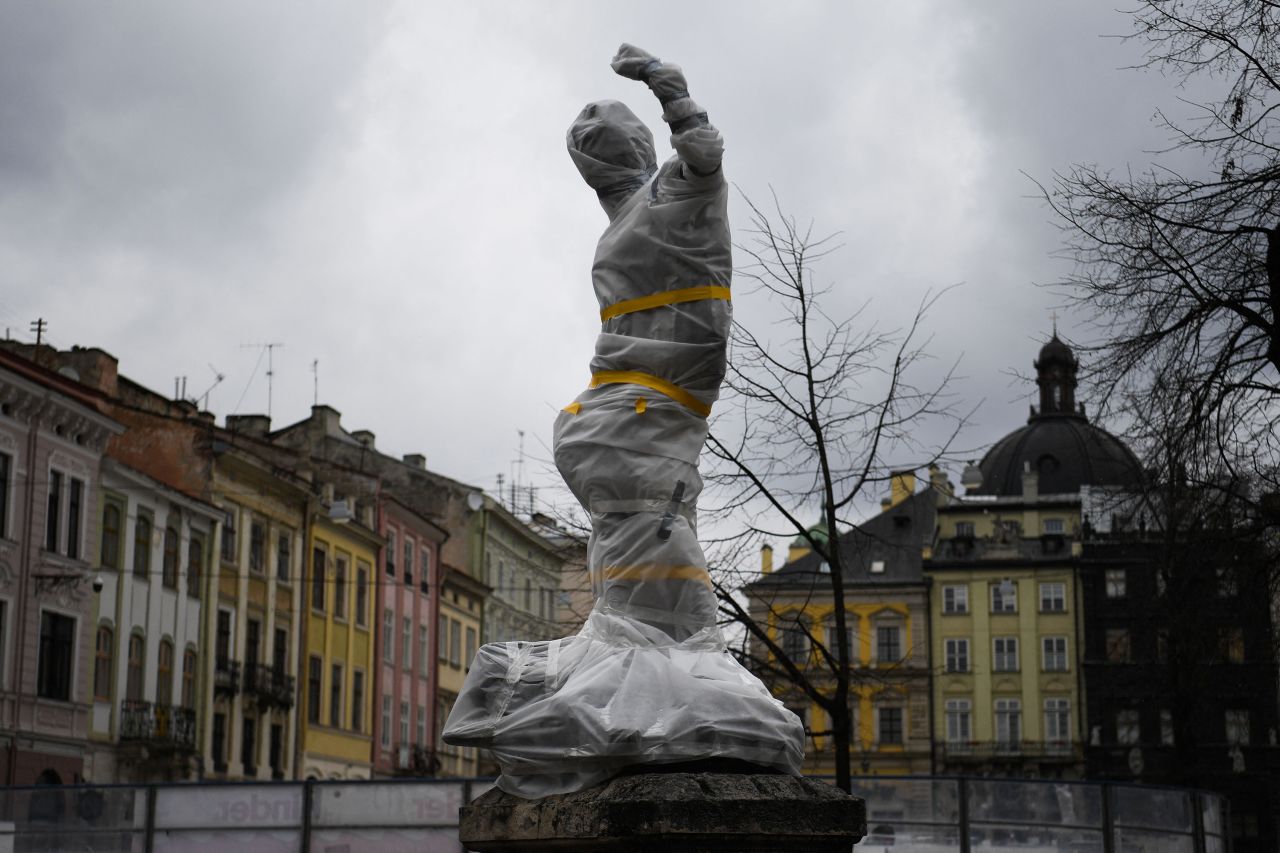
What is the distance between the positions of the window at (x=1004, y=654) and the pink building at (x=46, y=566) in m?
43.0

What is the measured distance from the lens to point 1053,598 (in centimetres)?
7056

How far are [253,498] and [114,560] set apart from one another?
6.65 m

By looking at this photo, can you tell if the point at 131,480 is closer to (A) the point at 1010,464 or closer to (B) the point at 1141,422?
(B) the point at 1141,422

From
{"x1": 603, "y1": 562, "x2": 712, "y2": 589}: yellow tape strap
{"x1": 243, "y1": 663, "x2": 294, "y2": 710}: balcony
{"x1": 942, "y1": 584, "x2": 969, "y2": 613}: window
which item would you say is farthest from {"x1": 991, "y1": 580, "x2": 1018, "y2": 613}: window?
{"x1": 603, "y1": 562, "x2": 712, "y2": 589}: yellow tape strap

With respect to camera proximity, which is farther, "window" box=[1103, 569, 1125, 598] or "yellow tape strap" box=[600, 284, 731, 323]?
"window" box=[1103, 569, 1125, 598]

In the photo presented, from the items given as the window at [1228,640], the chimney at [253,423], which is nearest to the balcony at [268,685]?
the chimney at [253,423]

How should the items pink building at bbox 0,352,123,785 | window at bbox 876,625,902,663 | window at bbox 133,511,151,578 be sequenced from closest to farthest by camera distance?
pink building at bbox 0,352,123,785 → window at bbox 133,511,151,578 → window at bbox 876,625,902,663

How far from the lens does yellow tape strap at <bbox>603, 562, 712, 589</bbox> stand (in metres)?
7.34

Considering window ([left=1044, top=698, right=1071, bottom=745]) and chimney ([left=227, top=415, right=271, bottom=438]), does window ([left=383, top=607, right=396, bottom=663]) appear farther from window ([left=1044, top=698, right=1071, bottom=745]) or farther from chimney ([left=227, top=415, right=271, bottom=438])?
window ([left=1044, top=698, right=1071, bottom=745])

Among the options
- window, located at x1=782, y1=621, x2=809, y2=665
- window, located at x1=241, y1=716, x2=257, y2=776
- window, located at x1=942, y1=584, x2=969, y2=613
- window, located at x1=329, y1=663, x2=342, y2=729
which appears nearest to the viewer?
window, located at x1=782, y1=621, x2=809, y2=665

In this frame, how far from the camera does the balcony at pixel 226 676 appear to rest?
41.0 metres

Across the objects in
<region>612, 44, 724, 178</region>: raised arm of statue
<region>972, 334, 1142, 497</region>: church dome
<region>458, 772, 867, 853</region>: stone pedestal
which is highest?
<region>972, 334, 1142, 497</region>: church dome

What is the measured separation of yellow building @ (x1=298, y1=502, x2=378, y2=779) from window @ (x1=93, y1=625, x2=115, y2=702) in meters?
10.0

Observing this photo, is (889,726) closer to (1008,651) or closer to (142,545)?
(1008,651)
